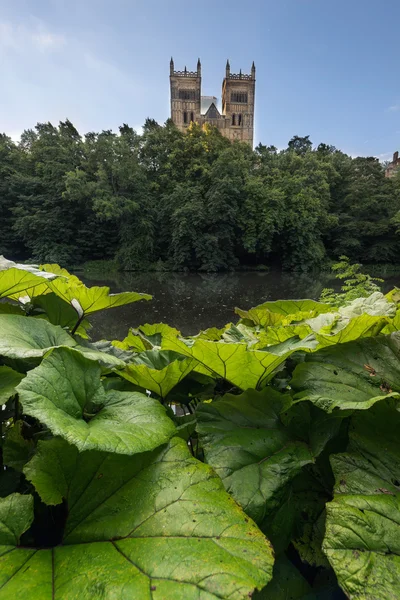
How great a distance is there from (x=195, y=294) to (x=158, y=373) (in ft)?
51.6

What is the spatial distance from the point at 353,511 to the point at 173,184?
25.1m

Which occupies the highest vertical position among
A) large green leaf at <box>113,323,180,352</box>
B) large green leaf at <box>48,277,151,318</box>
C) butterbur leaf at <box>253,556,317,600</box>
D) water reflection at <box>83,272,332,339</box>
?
large green leaf at <box>48,277,151,318</box>

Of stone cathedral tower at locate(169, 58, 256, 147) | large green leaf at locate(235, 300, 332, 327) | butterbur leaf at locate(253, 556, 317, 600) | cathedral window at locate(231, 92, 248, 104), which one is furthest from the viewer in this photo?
cathedral window at locate(231, 92, 248, 104)

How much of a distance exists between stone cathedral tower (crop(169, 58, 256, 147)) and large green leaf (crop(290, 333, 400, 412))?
1751 inches

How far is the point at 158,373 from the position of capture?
1.88ft

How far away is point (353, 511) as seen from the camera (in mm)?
385

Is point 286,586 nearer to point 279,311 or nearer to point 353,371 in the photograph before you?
point 353,371

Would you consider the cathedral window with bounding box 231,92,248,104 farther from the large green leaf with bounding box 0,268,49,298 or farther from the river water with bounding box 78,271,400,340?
the large green leaf with bounding box 0,268,49,298

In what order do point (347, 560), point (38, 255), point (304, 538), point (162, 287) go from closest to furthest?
point (347, 560) → point (304, 538) → point (162, 287) → point (38, 255)

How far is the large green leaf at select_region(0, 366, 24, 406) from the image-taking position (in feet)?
1.56

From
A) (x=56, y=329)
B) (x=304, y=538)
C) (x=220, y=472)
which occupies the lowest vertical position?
(x=304, y=538)

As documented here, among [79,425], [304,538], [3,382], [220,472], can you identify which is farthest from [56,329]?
[304,538]

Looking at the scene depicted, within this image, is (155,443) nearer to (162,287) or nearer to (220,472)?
(220,472)

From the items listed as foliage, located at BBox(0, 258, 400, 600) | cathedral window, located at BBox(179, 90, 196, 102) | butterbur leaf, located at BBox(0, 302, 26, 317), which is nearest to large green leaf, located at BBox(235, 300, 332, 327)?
foliage, located at BBox(0, 258, 400, 600)
